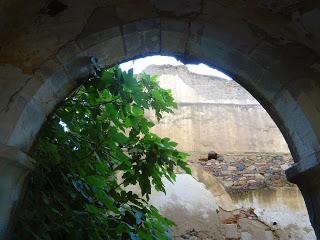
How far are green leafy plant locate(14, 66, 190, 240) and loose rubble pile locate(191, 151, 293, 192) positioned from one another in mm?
3954

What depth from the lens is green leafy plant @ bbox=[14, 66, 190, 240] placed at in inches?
84.7

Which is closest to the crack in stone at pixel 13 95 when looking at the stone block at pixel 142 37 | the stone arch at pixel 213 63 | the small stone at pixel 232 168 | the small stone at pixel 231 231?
the stone arch at pixel 213 63

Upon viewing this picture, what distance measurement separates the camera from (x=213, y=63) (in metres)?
2.10

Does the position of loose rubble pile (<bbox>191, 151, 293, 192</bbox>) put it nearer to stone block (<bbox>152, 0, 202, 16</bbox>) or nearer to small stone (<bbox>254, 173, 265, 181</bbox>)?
small stone (<bbox>254, 173, 265, 181</bbox>)

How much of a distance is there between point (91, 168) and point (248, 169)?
186 inches

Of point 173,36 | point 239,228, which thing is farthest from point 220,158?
point 173,36

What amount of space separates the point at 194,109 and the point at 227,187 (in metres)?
2.10

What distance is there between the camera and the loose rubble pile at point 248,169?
6316 millimetres

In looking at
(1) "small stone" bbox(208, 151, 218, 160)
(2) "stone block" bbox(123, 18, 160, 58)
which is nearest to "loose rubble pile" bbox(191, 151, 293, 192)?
(1) "small stone" bbox(208, 151, 218, 160)

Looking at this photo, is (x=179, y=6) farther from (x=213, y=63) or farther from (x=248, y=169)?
(x=248, y=169)

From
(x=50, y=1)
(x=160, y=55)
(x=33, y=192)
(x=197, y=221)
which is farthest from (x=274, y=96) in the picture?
(x=197, y=221)

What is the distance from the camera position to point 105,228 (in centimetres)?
231

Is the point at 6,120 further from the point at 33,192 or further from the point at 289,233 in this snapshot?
the point at 289,233

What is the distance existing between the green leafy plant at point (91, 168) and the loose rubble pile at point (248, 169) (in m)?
3.95
